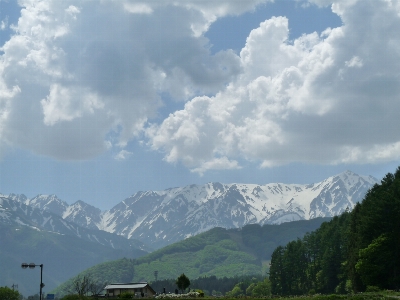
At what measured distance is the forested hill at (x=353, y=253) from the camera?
91.1 metres

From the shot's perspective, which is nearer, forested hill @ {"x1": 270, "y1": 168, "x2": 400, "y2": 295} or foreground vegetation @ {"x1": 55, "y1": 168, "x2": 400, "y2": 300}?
foreground vegetation @ {"x1": 55, "y1": 168, "x2": 400, "y2": 300}

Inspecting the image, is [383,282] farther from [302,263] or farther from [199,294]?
[302,263]

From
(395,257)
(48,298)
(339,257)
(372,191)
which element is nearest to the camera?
(48,298)

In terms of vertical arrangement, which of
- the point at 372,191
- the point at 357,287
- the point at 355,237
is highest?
the point at 372,191

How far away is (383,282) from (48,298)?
2121 inches

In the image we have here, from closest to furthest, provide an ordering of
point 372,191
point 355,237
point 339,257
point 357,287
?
point 357,287
point 355,237
point 372,191
point 339,257

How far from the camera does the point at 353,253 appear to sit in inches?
4213

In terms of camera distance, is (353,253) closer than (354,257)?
No

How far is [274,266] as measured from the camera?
564ft

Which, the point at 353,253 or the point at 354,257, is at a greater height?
the point at 353,253

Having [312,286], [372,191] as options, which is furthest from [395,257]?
[312,286]

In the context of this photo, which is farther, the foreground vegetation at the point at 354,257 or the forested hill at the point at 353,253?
the forested hill at the point at 353,253

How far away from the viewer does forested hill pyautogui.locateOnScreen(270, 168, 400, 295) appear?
3585 inches

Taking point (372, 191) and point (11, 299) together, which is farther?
point (11, 299)
